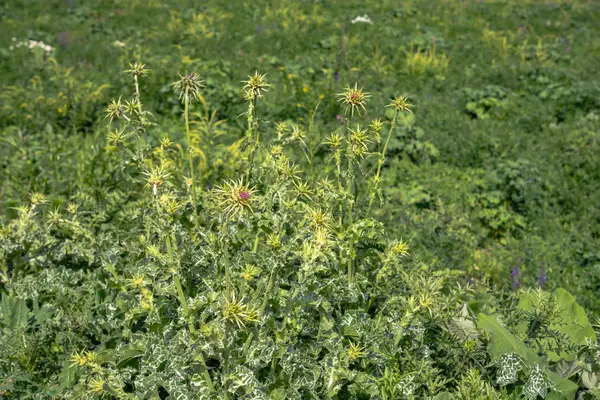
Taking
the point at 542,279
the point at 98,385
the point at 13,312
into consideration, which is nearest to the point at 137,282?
the point at 98,385

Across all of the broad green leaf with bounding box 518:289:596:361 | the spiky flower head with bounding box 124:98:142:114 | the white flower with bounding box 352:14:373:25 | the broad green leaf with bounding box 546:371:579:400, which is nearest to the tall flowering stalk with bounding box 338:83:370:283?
the spiky flower head with bounding box 124:98:142:114

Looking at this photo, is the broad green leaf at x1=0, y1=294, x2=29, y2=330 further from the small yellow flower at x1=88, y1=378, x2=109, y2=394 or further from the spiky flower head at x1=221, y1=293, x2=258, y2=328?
the spiky flower head at x1=221, y1=293, x2=258, y2=328

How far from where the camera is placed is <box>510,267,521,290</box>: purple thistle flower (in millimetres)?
4164

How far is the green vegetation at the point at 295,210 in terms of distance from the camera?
7.84 feet

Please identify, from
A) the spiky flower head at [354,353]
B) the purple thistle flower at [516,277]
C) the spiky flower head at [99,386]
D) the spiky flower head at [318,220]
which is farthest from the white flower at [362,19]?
the spiky flower head at [99,386]

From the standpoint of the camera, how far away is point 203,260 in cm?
257

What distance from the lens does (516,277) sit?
420cm

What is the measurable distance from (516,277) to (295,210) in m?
2.22

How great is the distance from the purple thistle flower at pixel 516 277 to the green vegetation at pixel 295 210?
0.01 metres

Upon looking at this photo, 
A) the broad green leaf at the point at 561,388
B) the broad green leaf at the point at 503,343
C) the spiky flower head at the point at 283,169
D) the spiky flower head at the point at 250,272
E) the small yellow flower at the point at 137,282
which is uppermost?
the spiky flower head at the point at 283,169

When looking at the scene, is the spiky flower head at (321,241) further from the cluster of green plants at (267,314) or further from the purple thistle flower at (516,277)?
the purple thistle flower at (516,277)

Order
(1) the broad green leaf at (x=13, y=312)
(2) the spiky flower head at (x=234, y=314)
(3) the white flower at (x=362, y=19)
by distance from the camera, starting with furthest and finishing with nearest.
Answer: (3) the white flower at (x=362, y=19) < (1) the broad green leaf at (x=13, y=312) < (2) the spiky flower head at (x=234, y=314)

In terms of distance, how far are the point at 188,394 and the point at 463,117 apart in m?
5.49

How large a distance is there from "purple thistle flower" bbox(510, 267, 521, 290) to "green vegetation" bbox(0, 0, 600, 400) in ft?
0.04
